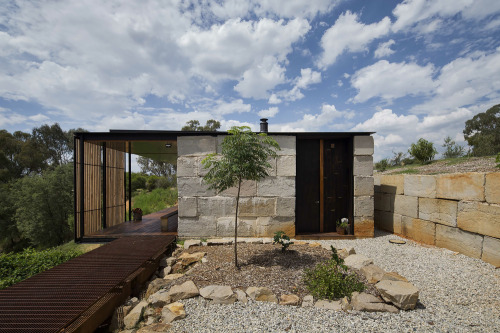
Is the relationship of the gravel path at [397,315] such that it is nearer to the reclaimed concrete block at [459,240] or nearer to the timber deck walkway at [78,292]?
the reclaimed concrete block at [459,240]

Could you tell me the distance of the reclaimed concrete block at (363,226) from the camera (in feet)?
18.7

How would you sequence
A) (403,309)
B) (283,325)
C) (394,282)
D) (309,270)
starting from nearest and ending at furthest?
1. (283,325)
2. (403,309)
3. (394,282)
4. (309,270)

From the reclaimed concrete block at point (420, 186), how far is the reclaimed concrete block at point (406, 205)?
0.47 ft

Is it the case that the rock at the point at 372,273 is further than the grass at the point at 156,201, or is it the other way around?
the grass at the point at 156,201

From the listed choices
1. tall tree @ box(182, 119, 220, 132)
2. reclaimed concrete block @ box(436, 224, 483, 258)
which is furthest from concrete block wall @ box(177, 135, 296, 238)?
tall tree @ box(182, 119, 220, 132)

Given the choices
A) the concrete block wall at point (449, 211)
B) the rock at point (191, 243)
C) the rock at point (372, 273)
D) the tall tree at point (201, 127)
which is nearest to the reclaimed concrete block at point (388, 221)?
the concrete block wall at point (449, 211)

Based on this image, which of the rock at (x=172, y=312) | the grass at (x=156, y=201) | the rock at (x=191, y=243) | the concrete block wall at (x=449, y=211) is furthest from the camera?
the grass at (x=156, y=201)

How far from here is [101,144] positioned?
6.80 m

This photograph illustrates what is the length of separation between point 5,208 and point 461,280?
22.7m

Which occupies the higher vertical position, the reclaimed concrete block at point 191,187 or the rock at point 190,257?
the reclaimed concrete block at point 191,187

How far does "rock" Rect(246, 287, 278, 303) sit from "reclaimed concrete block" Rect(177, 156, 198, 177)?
10.4ft

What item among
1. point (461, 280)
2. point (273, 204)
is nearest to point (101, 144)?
point (273, 204)

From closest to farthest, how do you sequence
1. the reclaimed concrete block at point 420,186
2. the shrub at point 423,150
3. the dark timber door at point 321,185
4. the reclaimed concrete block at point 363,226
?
the reclaimed concrete block at point 420,186, the reclaimed concrete block at point 363,226, the dark timber door at point 321,185, the shrub at point 423,150

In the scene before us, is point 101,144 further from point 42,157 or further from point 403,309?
point 42,157
